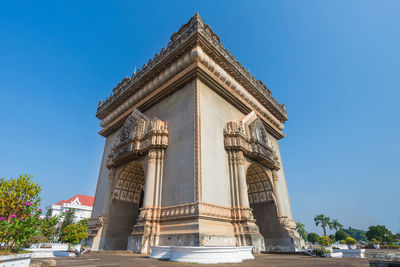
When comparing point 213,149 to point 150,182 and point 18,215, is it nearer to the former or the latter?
point 150,182

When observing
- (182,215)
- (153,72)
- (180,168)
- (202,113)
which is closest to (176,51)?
(153,72)

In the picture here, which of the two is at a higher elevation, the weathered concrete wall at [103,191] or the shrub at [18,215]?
the weathered concrete wall at [103,191]

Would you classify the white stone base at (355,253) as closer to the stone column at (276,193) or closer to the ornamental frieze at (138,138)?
the stone column at (276,193)

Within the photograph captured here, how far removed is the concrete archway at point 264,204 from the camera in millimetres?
13398

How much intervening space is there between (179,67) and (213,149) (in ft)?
16.7

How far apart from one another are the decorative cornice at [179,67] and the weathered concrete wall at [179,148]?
1.85m

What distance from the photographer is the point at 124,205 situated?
45.3 ft

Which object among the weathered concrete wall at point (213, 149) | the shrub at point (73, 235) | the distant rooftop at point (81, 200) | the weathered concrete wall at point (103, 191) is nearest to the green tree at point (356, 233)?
the distant rooftop at point (81, 200)

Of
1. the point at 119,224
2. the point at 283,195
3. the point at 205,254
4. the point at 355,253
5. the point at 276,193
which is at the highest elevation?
the point at 283,195

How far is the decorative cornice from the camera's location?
11789mm

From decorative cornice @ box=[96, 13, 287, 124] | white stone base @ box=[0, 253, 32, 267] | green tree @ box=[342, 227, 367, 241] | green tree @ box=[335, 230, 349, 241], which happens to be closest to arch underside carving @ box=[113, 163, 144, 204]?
decorative cornice @ box=[96, 13, 287, 124]

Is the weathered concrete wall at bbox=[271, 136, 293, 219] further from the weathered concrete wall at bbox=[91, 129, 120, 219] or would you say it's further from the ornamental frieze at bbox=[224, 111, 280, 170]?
the weathered concrete wall at bbox=[91, 129, 120, 219]

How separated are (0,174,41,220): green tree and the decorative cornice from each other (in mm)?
8890

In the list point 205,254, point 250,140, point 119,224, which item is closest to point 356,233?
point 250,140
